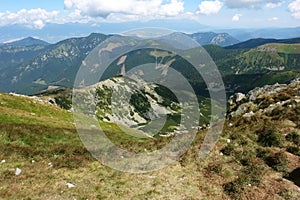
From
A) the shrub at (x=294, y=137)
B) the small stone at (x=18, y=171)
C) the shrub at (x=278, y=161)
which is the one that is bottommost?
the small stone at (x=18, y=171)

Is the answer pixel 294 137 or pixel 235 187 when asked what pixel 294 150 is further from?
pixel 235 187

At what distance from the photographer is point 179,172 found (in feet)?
73.8

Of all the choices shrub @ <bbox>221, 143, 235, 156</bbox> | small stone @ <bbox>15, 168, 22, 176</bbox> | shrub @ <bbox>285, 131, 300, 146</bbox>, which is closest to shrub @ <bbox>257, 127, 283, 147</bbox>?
shrub @ <bbox>285, 131, 300, 146</bbox>

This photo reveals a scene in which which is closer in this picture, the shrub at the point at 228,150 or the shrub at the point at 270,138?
the shrub at the point at 228,150

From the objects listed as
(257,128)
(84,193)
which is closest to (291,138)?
(257,128)

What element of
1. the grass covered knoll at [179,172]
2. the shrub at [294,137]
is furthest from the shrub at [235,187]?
the shrub at [294,137]

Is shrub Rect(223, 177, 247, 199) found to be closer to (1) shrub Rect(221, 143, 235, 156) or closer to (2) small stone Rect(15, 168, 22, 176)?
(1) shrub Rect(221, 143, 235, 156)

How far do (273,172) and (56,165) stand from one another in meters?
17.0

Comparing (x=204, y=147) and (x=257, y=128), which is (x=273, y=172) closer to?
(x=204, y=147)

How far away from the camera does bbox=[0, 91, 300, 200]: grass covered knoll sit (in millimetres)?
19047

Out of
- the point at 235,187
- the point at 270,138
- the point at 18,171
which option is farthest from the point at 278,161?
the point at 18,171

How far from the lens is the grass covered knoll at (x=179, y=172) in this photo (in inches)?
750

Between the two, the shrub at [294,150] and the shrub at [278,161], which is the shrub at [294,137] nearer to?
the shrub at [294,150]

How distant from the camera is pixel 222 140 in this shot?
91.0 ft
